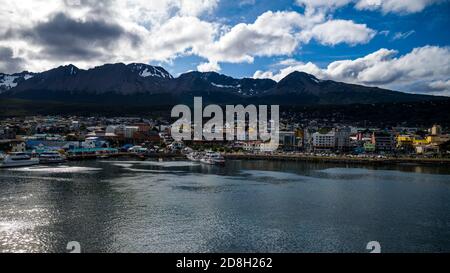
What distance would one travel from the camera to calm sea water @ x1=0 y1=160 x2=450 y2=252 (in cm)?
699

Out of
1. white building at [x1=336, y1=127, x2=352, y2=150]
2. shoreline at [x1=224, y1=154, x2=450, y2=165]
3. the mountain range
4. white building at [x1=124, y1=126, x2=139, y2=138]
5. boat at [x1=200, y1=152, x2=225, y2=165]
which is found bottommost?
shoreline at [x1=224, y1=154, x2=450, y2=165]

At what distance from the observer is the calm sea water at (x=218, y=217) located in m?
6.99

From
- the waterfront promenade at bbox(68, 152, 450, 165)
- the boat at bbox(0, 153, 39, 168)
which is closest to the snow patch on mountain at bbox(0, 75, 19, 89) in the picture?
the waterfront promenade at bbox(68, 152, 450, 165)

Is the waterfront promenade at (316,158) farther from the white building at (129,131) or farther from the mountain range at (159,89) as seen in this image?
the mountain range at (159,89)

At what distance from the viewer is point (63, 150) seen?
29625 mm

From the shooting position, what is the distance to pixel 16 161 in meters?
22.1

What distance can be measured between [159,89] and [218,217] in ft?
296

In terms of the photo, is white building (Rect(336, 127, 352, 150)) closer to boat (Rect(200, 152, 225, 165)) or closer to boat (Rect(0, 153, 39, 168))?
boat (Rect(200, 152, 225, 165))

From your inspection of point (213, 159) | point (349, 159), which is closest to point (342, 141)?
point (349, 159)

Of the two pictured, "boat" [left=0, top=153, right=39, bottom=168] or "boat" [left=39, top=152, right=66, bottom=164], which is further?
"boat" [left=39, top=152, right=66, bottom=164]

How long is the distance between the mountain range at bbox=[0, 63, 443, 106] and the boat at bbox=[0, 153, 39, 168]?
59768 mm
